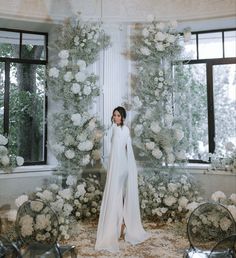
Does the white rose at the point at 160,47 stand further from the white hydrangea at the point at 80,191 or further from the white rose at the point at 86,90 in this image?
the white hydrangea at the point at 80,191

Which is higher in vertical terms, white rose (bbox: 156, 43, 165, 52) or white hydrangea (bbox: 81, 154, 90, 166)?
white rose (bbox: 156, 43, 165, 52)

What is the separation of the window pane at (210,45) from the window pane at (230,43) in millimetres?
100

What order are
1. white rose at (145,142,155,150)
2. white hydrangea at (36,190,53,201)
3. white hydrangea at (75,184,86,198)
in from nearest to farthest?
white hydrangea at (36,190,53,201) < white hydrangea at (75,184,86,198) < white rose at (145,142,155,150)

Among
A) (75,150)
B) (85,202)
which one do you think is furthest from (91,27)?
(85,202)

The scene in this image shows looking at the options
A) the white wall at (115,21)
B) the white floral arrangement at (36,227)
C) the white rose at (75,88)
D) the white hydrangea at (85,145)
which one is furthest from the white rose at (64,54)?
the white floral arrangement at (36,227)

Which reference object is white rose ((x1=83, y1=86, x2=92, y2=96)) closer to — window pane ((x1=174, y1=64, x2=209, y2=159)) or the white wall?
the white wall

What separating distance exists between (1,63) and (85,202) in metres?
2.69

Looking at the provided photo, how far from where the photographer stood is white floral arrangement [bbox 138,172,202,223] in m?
4.73

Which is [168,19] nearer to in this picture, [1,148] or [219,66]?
[219,66]

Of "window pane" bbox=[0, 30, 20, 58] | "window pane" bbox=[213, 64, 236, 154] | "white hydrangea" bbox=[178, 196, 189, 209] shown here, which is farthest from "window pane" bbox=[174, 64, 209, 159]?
"window pane" bbox=[0, 30, 20, 58]

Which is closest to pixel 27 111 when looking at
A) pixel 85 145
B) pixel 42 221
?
pixel 85 145

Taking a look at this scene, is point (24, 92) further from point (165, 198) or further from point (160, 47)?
point (165, 198)

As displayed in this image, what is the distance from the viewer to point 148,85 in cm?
513

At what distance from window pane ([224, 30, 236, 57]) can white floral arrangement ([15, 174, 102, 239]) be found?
10.2 ft
